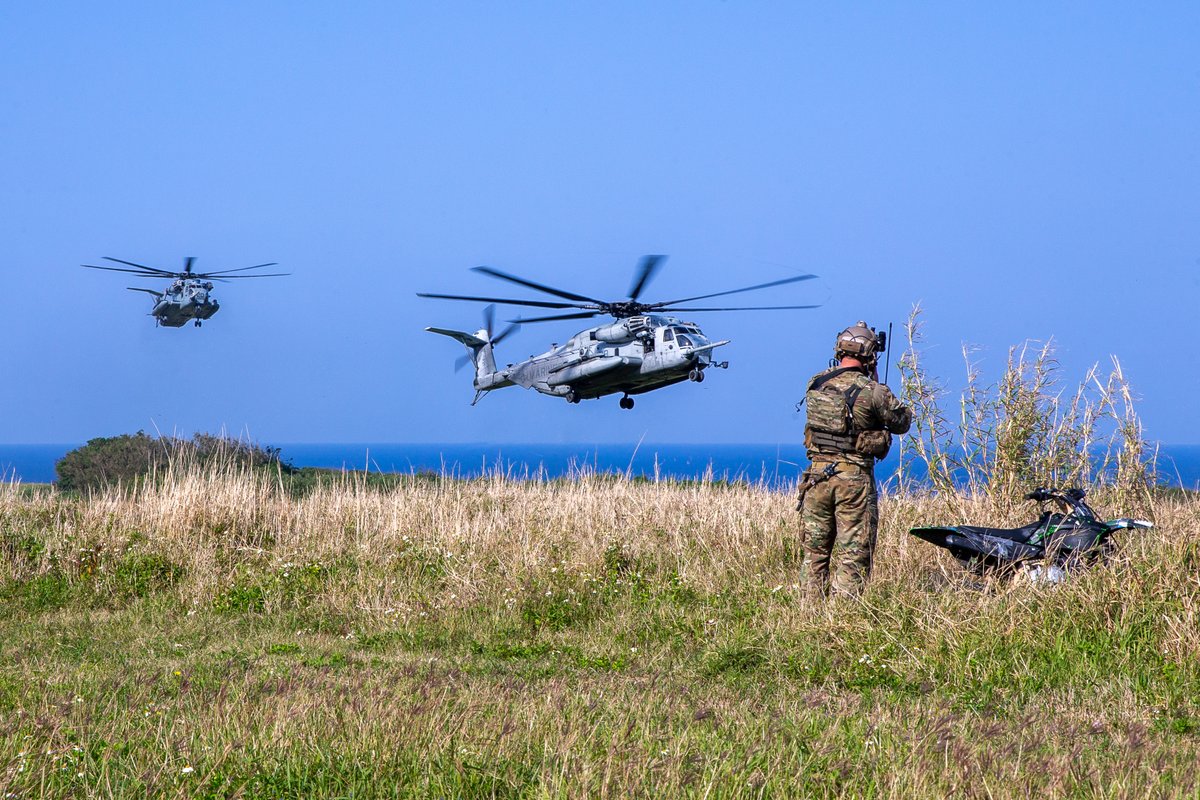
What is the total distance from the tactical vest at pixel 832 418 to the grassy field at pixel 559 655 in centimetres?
113

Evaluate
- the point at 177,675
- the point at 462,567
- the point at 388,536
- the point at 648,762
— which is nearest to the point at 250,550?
the point at 388,536

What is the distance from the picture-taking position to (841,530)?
892 centimetres

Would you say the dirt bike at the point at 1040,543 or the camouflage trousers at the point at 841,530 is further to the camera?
the camouflage trousers at the point at 841,530

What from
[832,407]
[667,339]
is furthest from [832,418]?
[667,339]

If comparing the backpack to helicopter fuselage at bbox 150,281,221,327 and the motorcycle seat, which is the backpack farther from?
helicopter fuselage at bbox 150,281,221,327

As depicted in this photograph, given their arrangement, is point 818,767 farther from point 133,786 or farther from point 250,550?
point 250,550

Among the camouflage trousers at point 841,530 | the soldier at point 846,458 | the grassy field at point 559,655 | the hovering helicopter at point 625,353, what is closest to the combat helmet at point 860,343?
the soldier at point 846,458

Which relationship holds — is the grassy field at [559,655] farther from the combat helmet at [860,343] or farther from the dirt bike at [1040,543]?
the combat helmet at [860,343]

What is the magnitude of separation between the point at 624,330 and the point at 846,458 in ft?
51.5

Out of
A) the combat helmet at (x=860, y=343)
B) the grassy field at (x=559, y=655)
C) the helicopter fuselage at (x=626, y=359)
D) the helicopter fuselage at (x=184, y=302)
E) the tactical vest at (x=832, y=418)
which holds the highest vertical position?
the helicopter fuselage at (x=184, y=302)

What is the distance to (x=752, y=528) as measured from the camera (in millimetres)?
11586

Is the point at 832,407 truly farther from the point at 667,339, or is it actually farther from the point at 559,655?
the point at 667,339

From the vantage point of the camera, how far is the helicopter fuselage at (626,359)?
23625 mm

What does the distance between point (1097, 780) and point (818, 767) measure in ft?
3.54
